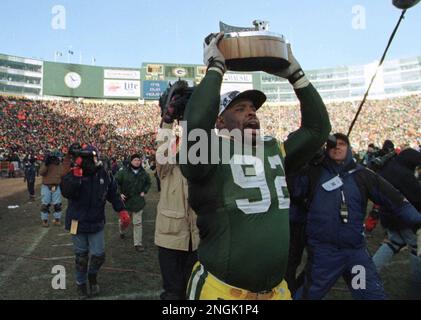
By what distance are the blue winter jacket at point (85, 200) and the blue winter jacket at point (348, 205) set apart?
2.78m

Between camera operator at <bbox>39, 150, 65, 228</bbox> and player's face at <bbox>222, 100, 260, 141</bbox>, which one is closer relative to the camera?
player's face at <bbox>222, 100, 260, 141</bbox>

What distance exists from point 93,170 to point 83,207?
52 cm

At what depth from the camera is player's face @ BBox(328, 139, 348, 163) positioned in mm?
3711

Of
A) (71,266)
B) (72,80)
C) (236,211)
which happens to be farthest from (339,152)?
(72,80)

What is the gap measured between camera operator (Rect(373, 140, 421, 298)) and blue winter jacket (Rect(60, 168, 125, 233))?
3.66m

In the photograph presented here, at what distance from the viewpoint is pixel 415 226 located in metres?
3.35

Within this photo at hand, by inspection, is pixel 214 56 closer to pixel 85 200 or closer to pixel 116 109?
pixel 85 200

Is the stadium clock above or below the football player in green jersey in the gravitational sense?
above

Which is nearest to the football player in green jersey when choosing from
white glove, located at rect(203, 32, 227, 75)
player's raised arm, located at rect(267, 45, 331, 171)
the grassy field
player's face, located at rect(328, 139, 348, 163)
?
white glove, located at rect(203, 32, 227, 75)

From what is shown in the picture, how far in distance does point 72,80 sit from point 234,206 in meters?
56.4

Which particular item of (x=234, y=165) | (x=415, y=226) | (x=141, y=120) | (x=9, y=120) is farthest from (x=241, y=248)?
(x=141, y=120)

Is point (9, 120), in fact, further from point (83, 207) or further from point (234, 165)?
point (234, 165)

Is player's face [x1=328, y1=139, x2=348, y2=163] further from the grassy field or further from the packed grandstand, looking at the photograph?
the packed grandstand

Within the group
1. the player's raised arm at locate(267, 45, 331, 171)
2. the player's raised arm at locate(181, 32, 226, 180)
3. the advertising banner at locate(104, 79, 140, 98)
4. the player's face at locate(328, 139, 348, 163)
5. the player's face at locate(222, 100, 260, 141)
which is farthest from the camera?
the advertising banner at locate(104, 79, 140, 98)
